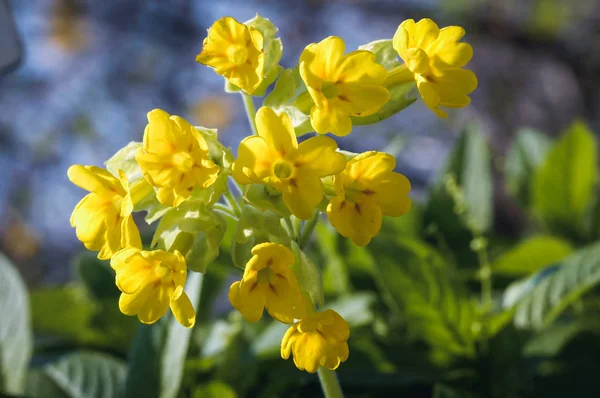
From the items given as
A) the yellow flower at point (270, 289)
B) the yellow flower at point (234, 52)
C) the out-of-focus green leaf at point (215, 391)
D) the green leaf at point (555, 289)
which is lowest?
the out-of-focus green leaf at point (215, 391)

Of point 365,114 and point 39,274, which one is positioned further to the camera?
point 39,274

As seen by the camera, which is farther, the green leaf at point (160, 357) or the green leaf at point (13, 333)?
the green leaf at point (13, 333)

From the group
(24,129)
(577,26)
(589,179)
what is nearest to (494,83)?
(577,26)

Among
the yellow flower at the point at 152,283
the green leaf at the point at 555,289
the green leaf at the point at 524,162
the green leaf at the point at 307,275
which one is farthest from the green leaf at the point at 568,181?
the yellow flower at the point at 152,283

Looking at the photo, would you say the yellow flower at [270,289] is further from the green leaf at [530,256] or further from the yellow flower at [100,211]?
the green leaf at [530,256]

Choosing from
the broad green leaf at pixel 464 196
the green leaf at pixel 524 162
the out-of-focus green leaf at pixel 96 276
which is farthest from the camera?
the green leaf at pixel 524 162

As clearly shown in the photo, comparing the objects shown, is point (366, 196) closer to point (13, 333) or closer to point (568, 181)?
point (13, 333)

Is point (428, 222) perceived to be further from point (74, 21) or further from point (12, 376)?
point (74, 21)

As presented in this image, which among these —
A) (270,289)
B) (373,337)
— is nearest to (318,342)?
(270,289)
